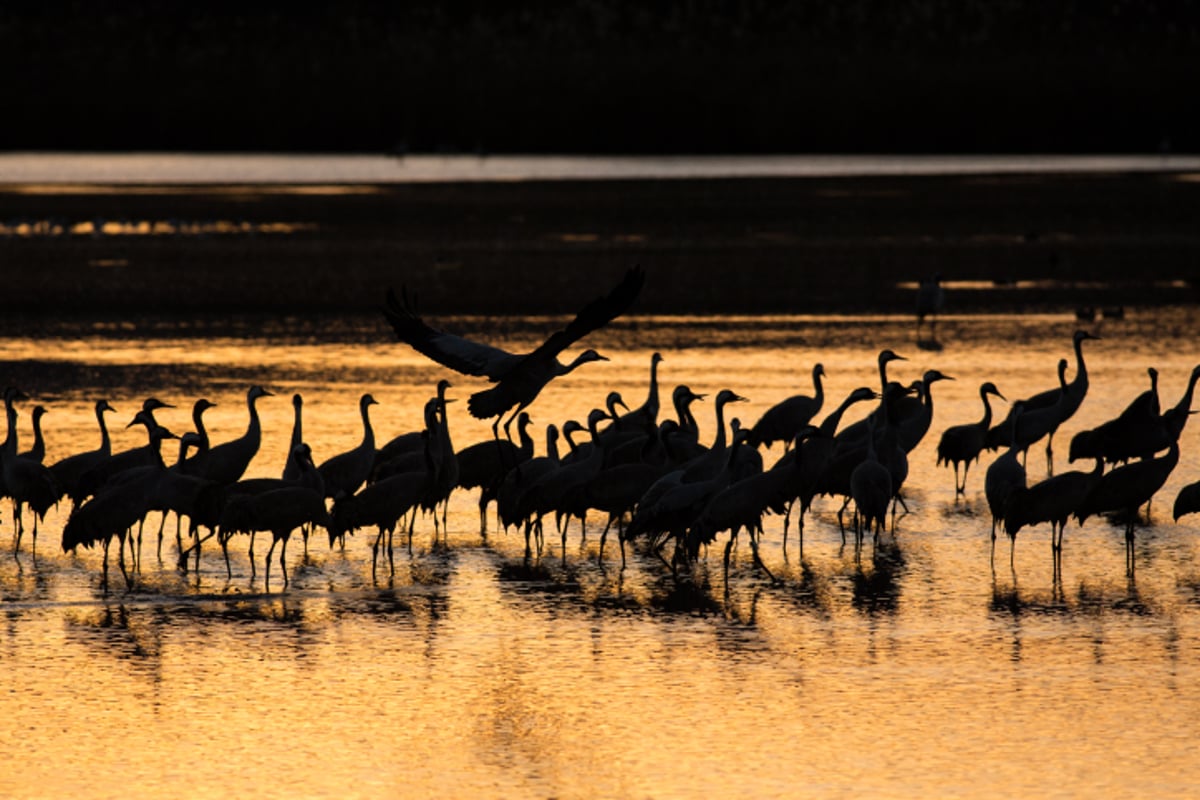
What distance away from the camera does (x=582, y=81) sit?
131m

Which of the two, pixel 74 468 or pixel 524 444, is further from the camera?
pixel 524 444

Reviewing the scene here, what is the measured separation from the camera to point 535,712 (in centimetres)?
1067

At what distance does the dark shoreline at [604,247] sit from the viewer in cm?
3306

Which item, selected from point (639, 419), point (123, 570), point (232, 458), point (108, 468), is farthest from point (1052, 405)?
point (123, 570)

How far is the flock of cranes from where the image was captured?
539 inches

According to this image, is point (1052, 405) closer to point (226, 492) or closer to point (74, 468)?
point (226, 492)

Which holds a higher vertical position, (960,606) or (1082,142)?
(1082,142)

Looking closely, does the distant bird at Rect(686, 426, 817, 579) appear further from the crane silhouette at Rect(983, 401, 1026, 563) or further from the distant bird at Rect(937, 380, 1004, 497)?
the distant bird at Rect(937, 380, 1004, 497)

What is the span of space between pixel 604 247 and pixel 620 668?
105ft

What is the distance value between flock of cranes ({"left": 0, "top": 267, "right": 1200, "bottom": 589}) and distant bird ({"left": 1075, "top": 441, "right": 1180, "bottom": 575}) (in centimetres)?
1

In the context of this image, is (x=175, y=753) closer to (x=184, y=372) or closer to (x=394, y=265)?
(x=184, y=372)

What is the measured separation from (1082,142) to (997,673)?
10183cm

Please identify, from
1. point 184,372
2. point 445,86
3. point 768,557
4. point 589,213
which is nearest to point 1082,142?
point 445,86

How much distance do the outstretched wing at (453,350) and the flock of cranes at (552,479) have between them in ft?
0.05
